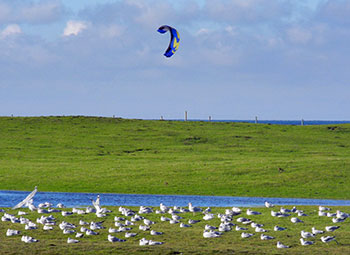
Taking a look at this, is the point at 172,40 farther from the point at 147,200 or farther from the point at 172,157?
the point at 172,157

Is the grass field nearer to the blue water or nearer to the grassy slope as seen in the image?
the blue water

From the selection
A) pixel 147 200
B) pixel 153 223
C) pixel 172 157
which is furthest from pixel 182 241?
pixel 172 157

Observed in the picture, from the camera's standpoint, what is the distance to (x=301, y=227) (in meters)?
27.2

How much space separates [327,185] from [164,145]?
88.4ft

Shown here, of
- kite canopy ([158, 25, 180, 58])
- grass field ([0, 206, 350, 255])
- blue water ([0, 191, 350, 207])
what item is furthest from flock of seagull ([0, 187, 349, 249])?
kite canopy ([158, 25, 180, 58])

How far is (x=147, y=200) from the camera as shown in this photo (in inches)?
1555

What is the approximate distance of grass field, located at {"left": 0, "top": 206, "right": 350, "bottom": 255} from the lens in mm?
21391

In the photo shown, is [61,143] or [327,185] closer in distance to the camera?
[327,185]

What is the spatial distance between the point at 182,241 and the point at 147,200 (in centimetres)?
1591

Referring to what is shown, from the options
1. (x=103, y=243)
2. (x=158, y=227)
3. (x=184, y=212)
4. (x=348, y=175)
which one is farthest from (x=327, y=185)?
(x=103, y=243)

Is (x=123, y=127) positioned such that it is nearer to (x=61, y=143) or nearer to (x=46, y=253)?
(x=61, y=143)

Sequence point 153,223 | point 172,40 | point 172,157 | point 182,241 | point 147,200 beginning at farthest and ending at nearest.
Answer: point 172,157 → point 147,200 → point 172,40 → point 153,223 → point 182,241

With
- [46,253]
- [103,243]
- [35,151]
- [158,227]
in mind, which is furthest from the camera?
[35,151]

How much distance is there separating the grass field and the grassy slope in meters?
15.1
